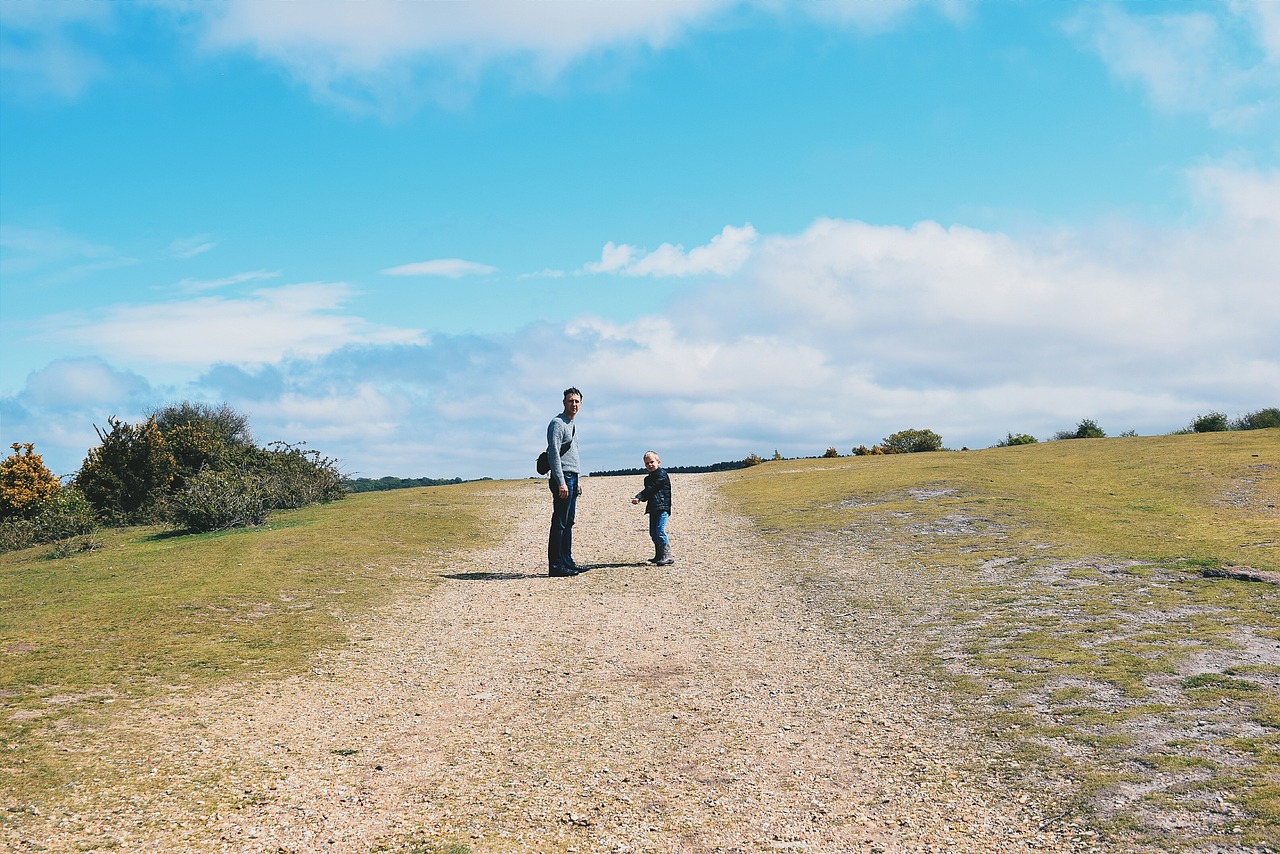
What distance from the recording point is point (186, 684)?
9328 millimetres

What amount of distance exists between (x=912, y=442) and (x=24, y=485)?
39.3m

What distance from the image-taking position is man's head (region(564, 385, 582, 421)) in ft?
51.8

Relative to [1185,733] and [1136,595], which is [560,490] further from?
[1185,733]

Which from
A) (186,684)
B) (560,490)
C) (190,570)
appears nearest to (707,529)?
(560,490)

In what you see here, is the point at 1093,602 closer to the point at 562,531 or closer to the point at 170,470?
the point at 562,531

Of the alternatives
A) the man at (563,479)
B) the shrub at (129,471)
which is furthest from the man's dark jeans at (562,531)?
the shrub at (129,471)

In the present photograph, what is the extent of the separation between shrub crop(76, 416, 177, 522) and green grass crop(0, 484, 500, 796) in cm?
616

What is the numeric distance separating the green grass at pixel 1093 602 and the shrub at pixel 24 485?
2494cm

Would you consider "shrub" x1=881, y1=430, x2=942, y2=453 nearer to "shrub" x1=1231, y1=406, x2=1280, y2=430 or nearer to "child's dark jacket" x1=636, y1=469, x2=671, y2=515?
"shrub" x1=1231, y1=406, x2=1280, y2=430

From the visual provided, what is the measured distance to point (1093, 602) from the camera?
11.7m

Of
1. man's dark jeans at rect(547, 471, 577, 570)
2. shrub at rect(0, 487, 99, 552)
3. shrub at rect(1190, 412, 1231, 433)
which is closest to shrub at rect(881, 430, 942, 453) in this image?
shrub at rect(1190, 412, 1231, 433)

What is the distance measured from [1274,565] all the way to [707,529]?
12036 mm

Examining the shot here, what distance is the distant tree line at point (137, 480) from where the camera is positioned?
81.8 feet

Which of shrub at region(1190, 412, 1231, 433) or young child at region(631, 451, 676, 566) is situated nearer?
young child at region(631, 451, 676, 566)
